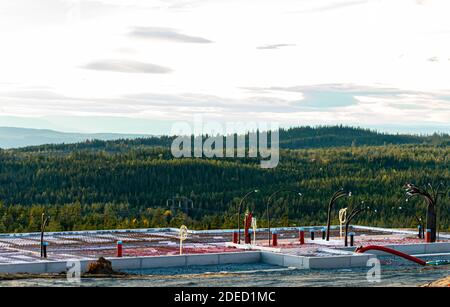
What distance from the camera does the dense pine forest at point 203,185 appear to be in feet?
238

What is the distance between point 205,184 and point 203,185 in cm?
54

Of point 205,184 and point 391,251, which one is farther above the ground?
point 205,184

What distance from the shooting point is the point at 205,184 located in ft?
328

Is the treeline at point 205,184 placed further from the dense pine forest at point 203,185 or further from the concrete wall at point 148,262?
the concrete wall at point 148,262

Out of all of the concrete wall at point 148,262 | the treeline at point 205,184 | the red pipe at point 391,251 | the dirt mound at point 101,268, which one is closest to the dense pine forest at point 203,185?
the treeline at point 205,184

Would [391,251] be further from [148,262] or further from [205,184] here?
[205,184]

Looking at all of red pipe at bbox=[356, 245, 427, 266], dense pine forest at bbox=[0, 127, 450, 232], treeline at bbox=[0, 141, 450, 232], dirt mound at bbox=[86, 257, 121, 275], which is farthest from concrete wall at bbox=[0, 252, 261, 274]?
treeline at bbox=[0, 141, 450, 232]

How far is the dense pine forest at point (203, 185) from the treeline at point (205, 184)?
106 mm

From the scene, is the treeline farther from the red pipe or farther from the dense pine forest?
the red pipe

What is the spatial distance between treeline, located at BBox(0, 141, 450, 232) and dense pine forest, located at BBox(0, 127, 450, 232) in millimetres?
106

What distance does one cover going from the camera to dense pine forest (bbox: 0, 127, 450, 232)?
238 feet

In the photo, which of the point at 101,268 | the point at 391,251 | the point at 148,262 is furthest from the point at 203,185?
the point at 101,268

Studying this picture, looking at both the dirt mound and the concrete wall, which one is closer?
the dirt mound
